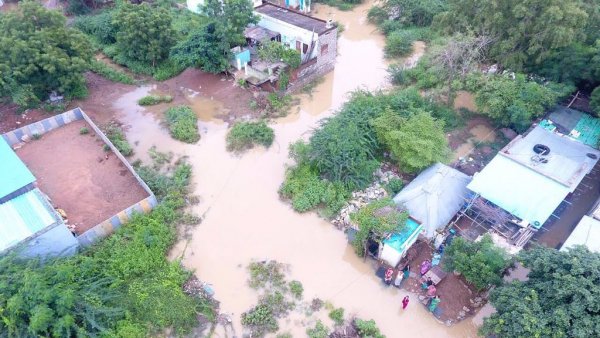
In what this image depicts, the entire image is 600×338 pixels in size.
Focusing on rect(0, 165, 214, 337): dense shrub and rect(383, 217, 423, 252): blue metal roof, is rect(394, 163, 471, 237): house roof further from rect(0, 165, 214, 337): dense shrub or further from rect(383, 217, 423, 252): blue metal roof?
rect(0, 165, 214, 337): dense shrub

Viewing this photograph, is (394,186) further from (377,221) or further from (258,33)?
(258,33)

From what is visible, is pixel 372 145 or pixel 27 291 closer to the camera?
pixel 27 291

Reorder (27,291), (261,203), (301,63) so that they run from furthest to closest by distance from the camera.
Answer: (301,63) < (261,203) < (27,291)

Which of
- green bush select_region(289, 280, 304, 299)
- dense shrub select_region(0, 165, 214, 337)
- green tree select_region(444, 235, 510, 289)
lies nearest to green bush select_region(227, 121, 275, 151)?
dense shrub select_region(0, 165, 214, 337)

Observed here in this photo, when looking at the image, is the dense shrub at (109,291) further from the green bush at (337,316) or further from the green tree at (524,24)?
the green tree at (524,24)

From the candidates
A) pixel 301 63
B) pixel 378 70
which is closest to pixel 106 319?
pixel 301 63

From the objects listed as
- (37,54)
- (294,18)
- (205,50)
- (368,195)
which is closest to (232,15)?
(205,50)

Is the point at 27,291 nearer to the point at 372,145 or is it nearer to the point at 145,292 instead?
the point at 145,292
